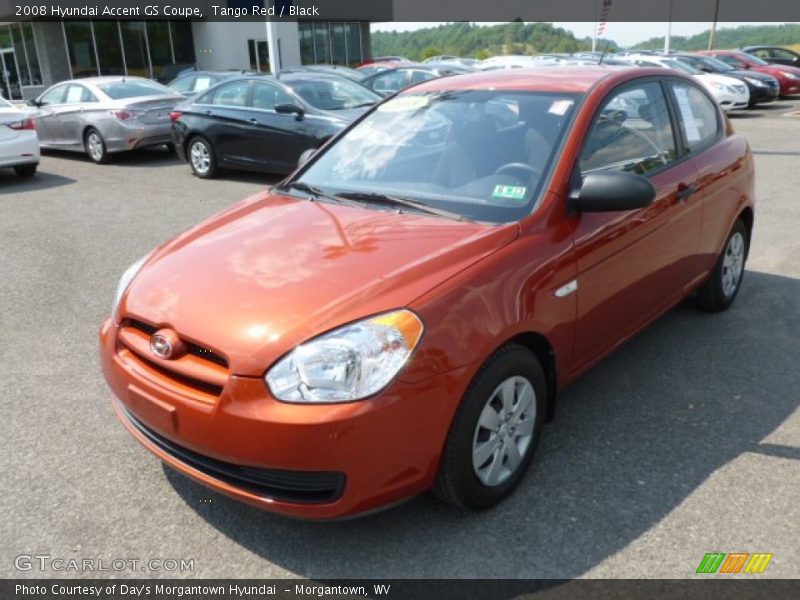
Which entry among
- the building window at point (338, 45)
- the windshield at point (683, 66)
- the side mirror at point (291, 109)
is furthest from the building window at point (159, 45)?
the side mirror at point (291, 109)

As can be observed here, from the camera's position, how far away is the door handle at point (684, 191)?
3.96 meters

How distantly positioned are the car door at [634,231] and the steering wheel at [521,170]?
212mm

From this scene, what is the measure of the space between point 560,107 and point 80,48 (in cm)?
2790

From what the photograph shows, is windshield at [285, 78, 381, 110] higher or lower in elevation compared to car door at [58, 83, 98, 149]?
higher

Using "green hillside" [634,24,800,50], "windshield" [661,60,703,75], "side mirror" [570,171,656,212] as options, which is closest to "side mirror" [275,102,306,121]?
Answer: "side mirror" [570,171,656,212]

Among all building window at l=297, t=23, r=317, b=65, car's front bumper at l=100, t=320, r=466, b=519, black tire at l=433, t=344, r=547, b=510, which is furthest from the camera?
building window at l=297, t=23, r=317, b=65

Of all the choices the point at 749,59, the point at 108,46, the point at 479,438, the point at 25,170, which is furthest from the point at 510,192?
the point at 108,46

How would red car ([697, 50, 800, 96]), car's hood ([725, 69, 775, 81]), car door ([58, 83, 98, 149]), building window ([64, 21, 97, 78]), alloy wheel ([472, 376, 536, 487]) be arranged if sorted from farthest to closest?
building window ([64, 21, 97, 78])
red car ([697, 50, 800, 96])
car's hood ([725, 69, 775, 81])
car door ([58, 83, 98, 149])
alloy wheel ([472, 376, 536, 487])

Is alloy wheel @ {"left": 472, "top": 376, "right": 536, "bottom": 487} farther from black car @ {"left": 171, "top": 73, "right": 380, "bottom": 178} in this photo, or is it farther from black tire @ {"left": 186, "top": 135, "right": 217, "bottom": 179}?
black tire @ {"left": 186, "top": 135, "right": 217, "bottom": 179}

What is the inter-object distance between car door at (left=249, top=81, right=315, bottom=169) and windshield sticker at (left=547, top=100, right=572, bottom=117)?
636 centimetres

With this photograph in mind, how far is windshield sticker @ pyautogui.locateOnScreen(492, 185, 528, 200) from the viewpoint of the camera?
3.19 m

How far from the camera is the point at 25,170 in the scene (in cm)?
1138

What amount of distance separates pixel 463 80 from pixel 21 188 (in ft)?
28.3

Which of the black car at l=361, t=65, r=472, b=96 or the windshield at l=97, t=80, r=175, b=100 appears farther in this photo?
the black car at l=361, t=65, r=472, b=96
